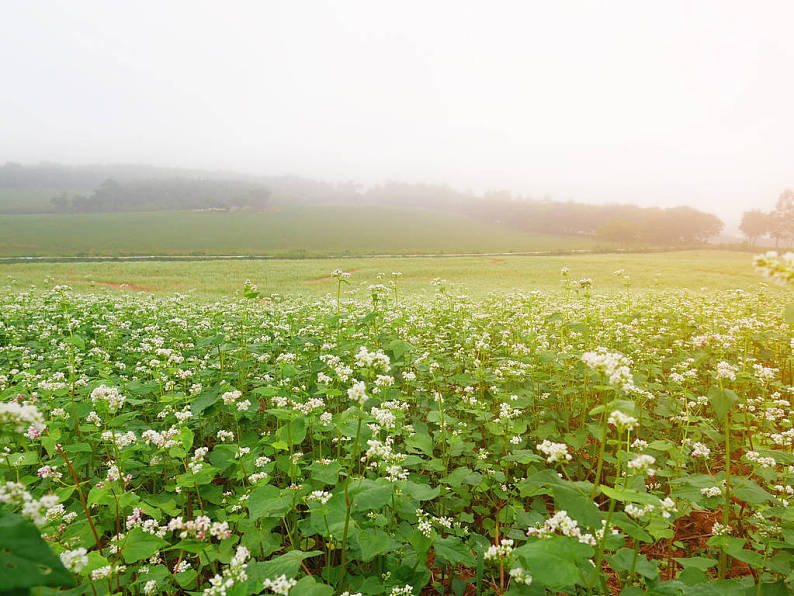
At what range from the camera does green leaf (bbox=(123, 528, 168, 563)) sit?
121 inches

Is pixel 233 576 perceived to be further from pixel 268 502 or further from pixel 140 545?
pixel 140 545

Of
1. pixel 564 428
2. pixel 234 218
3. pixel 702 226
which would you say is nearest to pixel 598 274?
pixel 564 428

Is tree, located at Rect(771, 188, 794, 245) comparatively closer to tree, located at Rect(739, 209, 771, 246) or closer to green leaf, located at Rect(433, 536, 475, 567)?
tree, located at Rect(739, 209, 771, 246)

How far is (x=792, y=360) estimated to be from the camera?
8680 mm

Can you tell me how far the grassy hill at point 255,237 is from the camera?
10625cm

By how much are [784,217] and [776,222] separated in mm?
3639

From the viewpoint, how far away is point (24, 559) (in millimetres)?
1593

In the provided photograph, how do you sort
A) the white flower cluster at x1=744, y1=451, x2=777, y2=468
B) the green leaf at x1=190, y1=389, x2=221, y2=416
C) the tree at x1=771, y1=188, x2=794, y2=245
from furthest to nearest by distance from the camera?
the tree at x1=771, y1=188, x2=794, y2=245 → the green leaf at x1=190, y1=389, x2=221, y2=416 → the white flower cluster at x1=744, y1=451, x2=777, y2=468

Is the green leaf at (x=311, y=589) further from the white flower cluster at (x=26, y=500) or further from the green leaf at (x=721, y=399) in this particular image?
the green leaf at (x=721, y=399)

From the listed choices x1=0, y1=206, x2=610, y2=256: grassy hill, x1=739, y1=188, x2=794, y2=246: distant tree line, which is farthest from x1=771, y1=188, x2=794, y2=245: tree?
x1=0, y1=206, x2=610, y2=256: grassy hill

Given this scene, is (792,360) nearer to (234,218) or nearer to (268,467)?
(268,467)

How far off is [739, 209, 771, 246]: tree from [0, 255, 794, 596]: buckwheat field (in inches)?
5371

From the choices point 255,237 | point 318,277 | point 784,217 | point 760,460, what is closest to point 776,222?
point 784,217

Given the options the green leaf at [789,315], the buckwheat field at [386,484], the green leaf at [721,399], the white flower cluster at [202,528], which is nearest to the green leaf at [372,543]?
the buckwheat field at [386,484]
